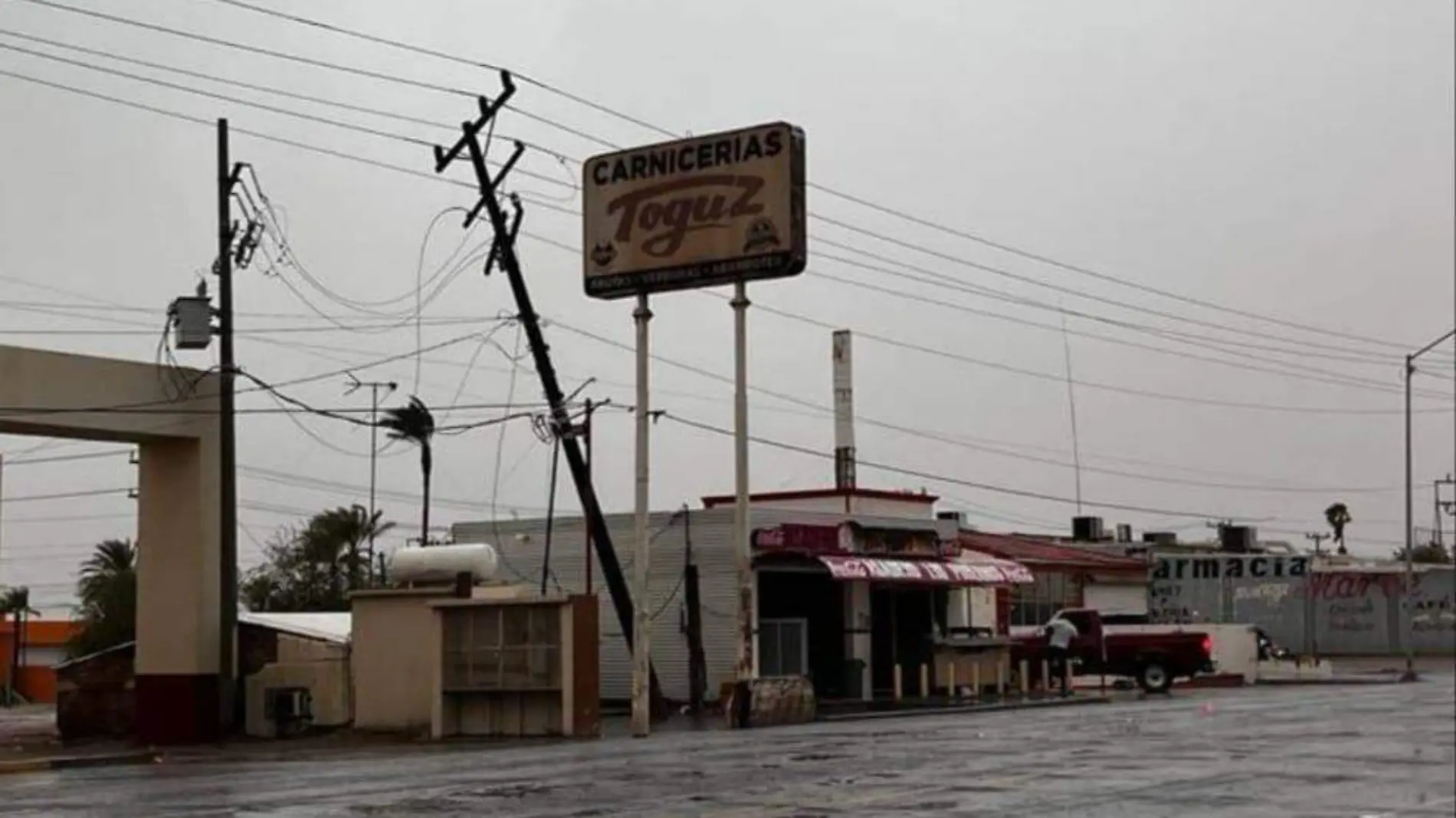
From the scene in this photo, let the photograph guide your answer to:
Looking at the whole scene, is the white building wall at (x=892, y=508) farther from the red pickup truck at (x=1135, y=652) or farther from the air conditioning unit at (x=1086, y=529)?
the air conditioning unit at (x=1086, y=529)

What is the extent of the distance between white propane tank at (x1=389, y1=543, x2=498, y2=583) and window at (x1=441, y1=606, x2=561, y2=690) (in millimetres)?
1874

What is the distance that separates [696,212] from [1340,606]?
27339 millimetres

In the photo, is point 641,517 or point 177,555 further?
point 177,555

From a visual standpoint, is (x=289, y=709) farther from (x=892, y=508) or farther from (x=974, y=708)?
(x=892, y=508)

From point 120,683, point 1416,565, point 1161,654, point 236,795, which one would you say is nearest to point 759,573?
point 1161,654

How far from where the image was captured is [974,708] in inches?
1642

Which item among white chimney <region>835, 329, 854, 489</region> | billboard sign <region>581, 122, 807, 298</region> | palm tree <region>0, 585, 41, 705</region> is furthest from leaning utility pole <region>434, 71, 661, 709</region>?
palm tree <region>0, 585, 41, 705</region>

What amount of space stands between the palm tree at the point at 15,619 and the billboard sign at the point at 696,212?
40746 millimetres

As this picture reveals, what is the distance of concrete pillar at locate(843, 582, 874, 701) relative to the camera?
156ft

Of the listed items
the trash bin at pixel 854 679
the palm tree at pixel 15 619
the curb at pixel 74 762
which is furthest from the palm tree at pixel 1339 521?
the palm tree at pixel 15 619

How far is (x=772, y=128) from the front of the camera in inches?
1372

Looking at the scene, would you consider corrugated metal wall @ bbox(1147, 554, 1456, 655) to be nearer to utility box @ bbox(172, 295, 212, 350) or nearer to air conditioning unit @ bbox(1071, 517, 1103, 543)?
utility box @ bbox(172, 295, 212, 350)

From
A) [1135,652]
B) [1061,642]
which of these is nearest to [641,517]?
[1061,642]

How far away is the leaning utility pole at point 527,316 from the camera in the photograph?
38.8 meters
